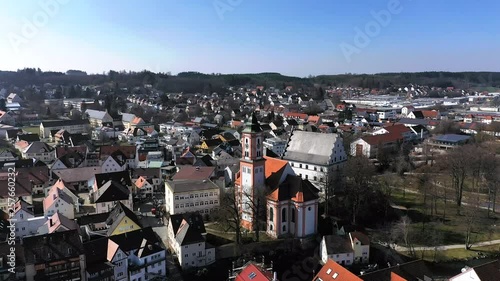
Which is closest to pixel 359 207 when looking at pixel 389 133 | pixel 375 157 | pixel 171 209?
pixel 171 209

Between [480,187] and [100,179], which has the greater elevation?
[100,179]

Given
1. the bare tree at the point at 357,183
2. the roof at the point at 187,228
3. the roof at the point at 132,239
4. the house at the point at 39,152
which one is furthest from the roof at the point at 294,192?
the house at the point at 39,152

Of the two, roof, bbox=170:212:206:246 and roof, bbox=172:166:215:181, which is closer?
roof, bbox=170:212:206:246

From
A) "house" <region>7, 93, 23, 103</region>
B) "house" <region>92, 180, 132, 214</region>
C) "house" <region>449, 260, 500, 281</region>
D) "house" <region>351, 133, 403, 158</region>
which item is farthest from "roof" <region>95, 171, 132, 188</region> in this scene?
"house" <region>7, 93, 23, 103</region>

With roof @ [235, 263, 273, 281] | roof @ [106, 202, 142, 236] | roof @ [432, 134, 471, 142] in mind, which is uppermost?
roof @ [432, 134, 471, 142]

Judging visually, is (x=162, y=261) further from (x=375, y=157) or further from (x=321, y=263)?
(x=375, y=157)

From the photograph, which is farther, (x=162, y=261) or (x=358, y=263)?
(x=358, y=263)

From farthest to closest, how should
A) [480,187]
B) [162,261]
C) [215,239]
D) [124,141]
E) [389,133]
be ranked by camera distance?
[124,141] → [389,133] → [480,187] → [215,239] → [162,261]

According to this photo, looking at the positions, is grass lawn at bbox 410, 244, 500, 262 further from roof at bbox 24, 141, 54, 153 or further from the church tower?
roof at bbox 24, 141, 54, 153

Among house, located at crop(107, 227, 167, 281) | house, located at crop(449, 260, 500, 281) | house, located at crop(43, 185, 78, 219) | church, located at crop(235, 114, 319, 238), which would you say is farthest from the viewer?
house, located at crop(43, 185, 78, 219)
